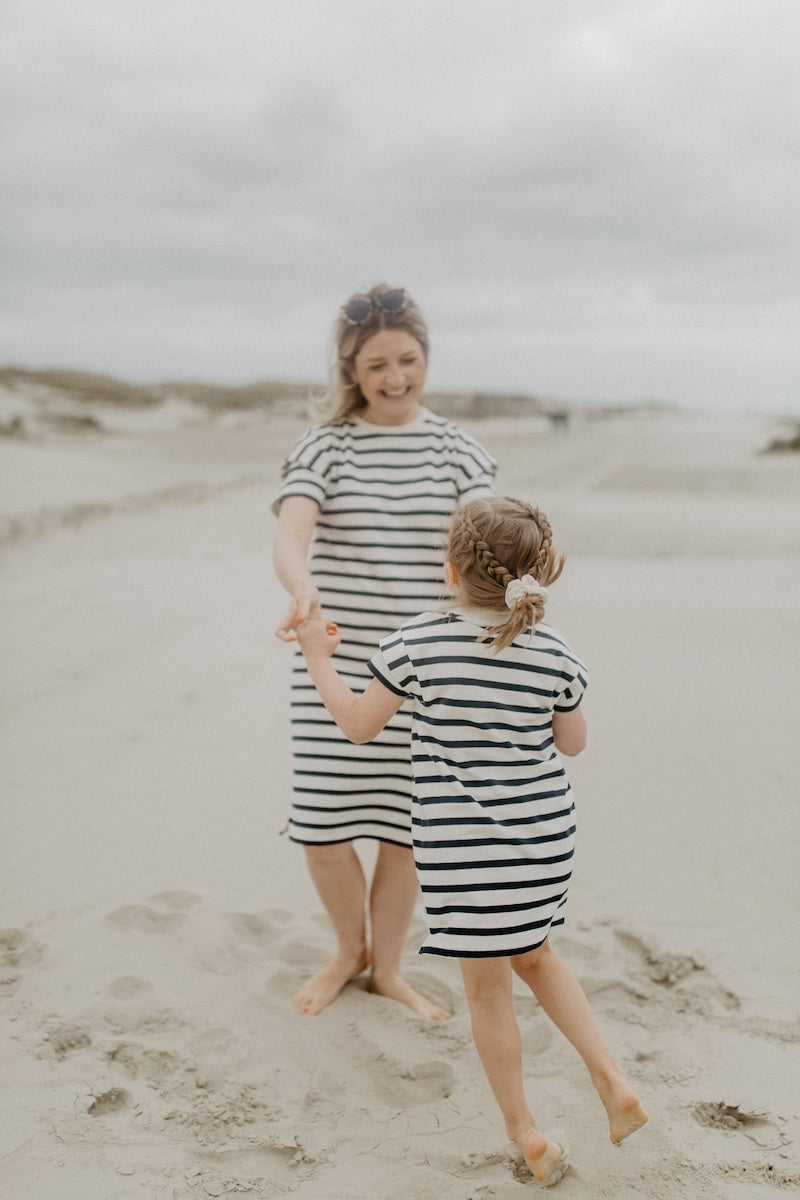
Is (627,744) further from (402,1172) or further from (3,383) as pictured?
(3,383)

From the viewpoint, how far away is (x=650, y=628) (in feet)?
23.9

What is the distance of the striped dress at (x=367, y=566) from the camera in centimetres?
316

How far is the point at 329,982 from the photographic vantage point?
11.3ft

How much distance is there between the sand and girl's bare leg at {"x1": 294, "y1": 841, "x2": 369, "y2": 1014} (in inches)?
2.8

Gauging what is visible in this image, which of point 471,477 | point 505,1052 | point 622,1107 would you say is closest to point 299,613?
point 471,477

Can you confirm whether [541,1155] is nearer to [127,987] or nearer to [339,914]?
[339,914]

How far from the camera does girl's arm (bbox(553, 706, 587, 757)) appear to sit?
2479 millimetres

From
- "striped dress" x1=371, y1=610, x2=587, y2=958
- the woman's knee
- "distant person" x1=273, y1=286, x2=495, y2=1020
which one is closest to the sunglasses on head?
"distant person" x1=273, y1=286, x2=495, y2=1020

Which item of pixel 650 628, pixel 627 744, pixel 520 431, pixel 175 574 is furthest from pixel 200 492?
pixel 520 431

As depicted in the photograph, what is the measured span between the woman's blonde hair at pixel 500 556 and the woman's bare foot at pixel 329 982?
162 centimetres

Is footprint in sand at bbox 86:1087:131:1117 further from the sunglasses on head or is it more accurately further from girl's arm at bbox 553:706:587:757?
the sunglasses on head

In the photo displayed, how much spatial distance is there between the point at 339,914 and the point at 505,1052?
1070mm

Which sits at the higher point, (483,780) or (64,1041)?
(483,780)

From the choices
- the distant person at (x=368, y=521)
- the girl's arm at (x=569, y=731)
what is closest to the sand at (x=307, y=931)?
the distant person at (x=368, y=521)
